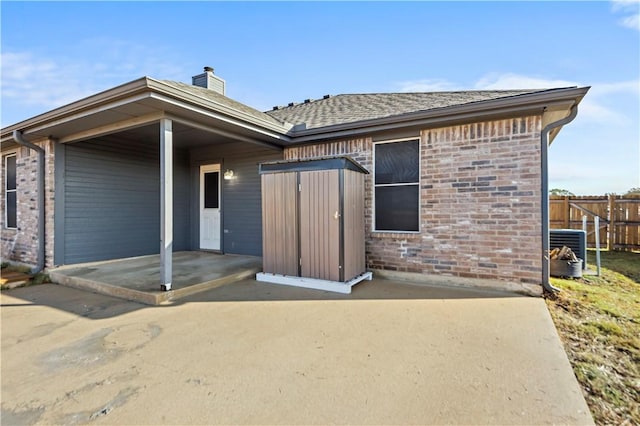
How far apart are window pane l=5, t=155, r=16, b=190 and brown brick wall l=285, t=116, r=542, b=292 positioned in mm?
8187

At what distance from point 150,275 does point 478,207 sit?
5341mm

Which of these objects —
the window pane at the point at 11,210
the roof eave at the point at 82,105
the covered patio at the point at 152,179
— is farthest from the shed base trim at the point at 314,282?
the window pane at the point at 11,210

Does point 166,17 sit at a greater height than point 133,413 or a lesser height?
greater

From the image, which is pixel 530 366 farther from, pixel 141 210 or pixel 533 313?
pixel 141 210

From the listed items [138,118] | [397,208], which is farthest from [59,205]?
[397,208]

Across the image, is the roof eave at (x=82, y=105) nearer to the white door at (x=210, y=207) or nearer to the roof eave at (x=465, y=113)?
the roof eave at (x=465, y=113)

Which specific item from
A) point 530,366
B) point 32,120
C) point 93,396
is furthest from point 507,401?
point 32,120

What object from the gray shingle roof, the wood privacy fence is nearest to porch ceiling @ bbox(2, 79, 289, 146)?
the gray shingle roof

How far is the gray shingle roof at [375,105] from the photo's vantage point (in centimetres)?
535

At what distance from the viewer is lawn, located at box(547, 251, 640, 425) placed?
190 cm

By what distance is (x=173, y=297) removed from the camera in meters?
4.17

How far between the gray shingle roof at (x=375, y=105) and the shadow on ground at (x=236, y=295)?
9.46ft

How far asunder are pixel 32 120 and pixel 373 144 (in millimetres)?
5739

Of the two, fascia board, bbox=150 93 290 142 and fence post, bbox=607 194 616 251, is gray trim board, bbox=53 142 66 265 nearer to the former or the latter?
fascia board, bbox=150 93 290 142
